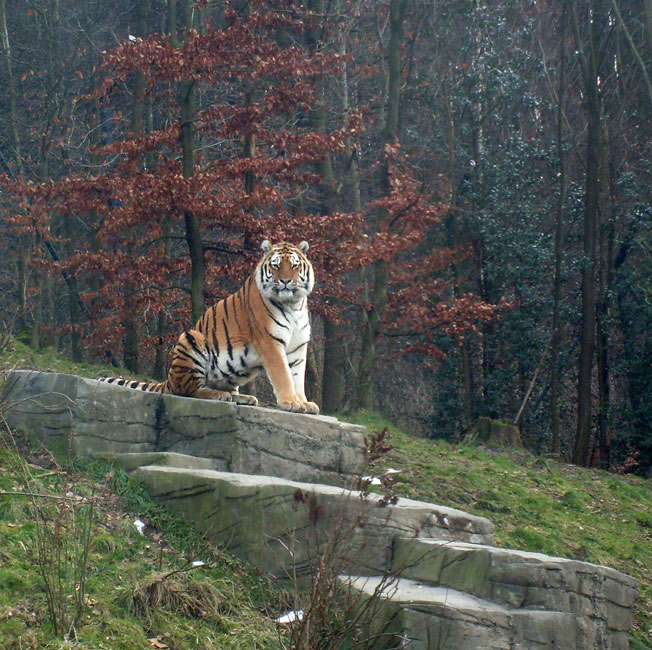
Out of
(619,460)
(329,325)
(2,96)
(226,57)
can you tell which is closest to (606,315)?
(619,460)

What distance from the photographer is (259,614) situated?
20.2 ft

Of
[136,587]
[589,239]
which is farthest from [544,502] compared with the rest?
[589,239]

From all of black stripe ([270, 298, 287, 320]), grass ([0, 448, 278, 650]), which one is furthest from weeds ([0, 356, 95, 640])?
black stripe ([270, 298, 287, 320])

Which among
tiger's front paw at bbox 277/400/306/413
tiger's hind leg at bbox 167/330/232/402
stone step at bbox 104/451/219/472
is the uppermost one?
tiger's hind leg at bbox 167/330/232/402

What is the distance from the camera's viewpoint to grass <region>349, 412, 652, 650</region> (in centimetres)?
899

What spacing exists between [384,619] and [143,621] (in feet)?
4.91

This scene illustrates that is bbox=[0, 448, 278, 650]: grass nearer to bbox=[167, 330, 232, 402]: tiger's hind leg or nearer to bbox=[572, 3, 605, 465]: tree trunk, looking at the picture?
bbox=[167, 330, 232, 402]: tiger's hind leg

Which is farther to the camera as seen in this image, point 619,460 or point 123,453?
point 619,460

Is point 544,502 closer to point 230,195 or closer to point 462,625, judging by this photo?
point 462,625

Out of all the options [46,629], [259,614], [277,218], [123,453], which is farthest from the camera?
[277,218]

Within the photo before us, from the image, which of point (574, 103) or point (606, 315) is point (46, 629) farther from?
point (574, 103)

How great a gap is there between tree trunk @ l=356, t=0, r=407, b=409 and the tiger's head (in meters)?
7.73

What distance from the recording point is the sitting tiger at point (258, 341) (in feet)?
28.6

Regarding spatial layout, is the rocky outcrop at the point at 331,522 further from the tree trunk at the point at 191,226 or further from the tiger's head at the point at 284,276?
the tree trunk at the point at 191,226
